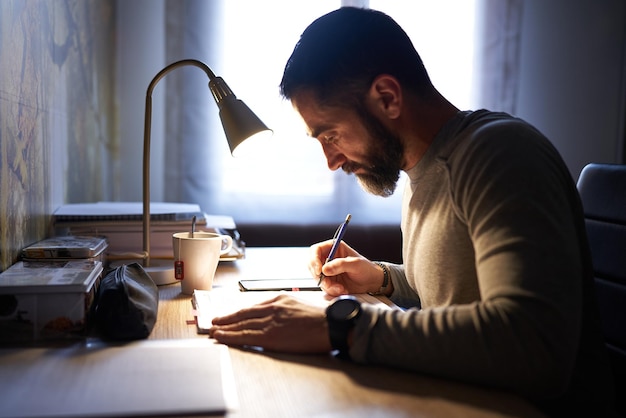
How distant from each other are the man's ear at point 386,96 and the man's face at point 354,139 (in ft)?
0.06

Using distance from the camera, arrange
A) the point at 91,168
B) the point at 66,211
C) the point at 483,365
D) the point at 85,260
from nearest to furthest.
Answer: the point at 483,365 < the point at 85,260 < the point at 66,211 < the point at 91,168

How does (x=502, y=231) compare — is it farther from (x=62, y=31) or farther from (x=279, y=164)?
(x=279, y=164)

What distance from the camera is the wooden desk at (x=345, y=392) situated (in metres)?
0.61

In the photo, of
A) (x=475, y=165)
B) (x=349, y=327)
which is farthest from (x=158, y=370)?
(x=475, y=165)

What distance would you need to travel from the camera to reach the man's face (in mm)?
1066

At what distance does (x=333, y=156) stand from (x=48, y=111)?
670 mm

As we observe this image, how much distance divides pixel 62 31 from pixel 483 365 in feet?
4.29

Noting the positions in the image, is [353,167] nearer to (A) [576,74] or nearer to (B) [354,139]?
(B) [354,139]

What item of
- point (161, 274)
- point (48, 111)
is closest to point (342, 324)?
point (161, 274)

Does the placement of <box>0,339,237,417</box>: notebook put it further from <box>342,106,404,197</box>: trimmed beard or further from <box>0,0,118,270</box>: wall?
<box>342,106,404,197</box>: trimmed beard

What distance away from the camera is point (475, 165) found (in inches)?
33.3

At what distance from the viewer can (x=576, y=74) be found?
2.88m

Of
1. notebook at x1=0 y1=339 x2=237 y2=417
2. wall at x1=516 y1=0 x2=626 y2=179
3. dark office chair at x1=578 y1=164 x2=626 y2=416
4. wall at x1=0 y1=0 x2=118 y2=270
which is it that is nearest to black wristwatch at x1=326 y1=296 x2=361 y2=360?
notebook at x1=0 y1=339 x2=237 y2=417

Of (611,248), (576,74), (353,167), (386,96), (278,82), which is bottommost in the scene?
(611,248)
